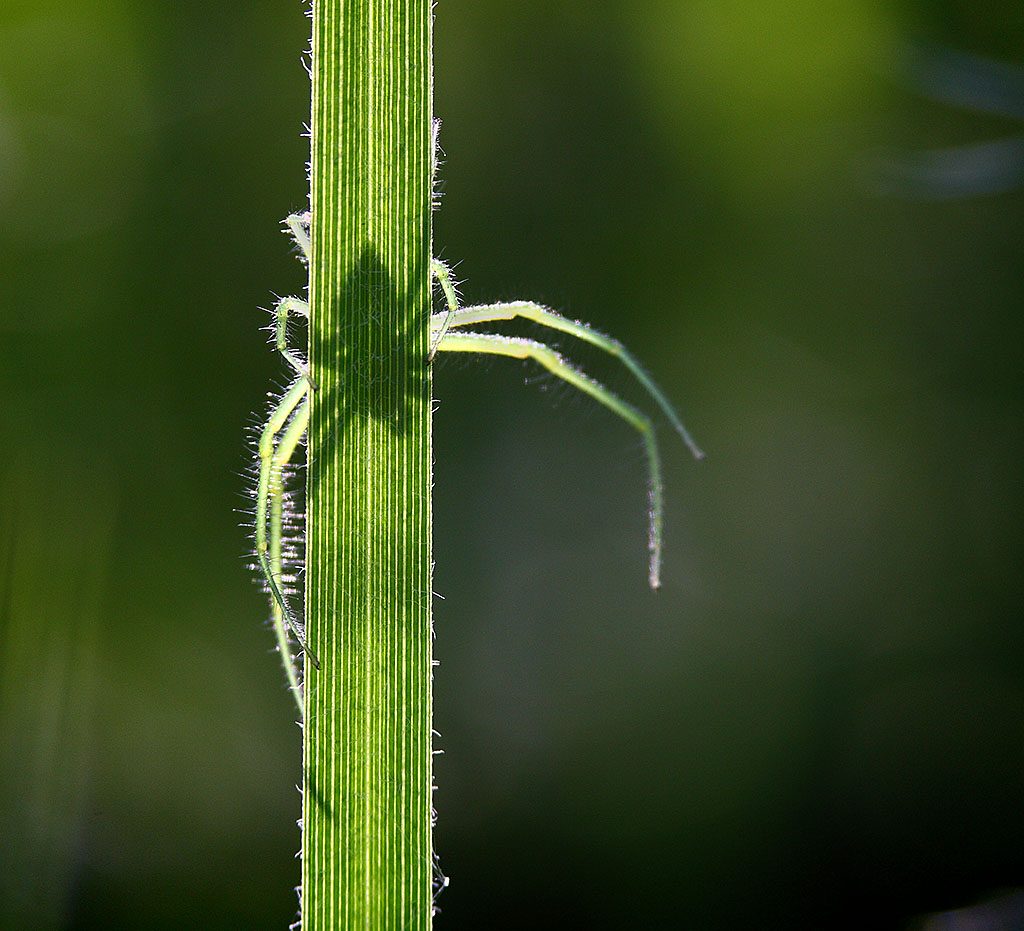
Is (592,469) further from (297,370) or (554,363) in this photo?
(297,370)

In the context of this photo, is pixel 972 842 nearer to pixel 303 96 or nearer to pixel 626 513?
pixel 626 513

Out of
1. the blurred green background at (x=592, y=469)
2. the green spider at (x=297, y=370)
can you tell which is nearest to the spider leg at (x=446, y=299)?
the green spider at (x=297, y=370)

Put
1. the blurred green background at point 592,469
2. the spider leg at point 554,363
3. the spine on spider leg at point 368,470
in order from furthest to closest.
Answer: the blurred green background at point 592,469 < the spider leg at point 554,363 < the spine on spider leg at point 368,470

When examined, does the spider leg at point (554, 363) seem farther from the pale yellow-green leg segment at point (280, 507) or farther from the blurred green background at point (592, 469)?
the blurred green background at point (592, 469)

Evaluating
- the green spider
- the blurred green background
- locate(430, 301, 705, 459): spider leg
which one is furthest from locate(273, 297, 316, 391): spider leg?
the blurred green background

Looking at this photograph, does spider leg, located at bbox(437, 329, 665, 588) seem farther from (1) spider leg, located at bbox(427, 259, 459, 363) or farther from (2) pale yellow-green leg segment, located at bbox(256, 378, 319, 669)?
(2) pale yellow-green leg segment, located at bbox(256, 378, 319, 669)

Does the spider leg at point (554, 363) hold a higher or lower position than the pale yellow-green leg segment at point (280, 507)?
higher

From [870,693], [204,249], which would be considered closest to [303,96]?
[204,249]
